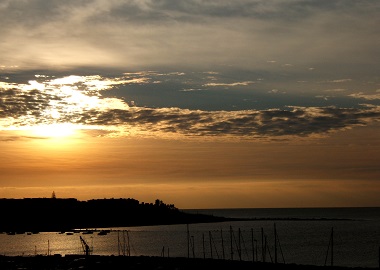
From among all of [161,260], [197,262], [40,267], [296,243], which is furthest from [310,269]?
[296,243]

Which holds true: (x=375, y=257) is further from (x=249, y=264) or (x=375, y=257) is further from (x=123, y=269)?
(x=123, y=269)

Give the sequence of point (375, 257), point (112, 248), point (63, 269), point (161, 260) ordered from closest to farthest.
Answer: point (63, 269), point (161, 260), point (375, 257), point (112, 248)

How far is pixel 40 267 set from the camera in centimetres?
9319

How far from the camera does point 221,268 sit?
290 feet

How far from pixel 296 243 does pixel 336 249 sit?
2798 centimetres

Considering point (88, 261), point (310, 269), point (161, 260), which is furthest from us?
point (161, 260)

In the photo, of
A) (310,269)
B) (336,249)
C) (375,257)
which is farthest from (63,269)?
(336,249)

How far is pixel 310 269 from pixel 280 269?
4167 mm

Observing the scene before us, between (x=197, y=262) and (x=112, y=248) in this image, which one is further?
(x=112, y=248)

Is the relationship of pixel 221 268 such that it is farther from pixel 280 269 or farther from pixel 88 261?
pixel 88 261

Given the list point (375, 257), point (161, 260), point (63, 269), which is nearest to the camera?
point (63, 269)

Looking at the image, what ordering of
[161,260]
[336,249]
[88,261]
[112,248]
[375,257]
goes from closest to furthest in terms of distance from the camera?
1. [88,261]
2. [161,260]
3. [375,257]
4. [336,249]
5. [112,248]

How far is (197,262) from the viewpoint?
97625mm

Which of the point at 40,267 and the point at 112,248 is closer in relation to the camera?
the point at 40,267
